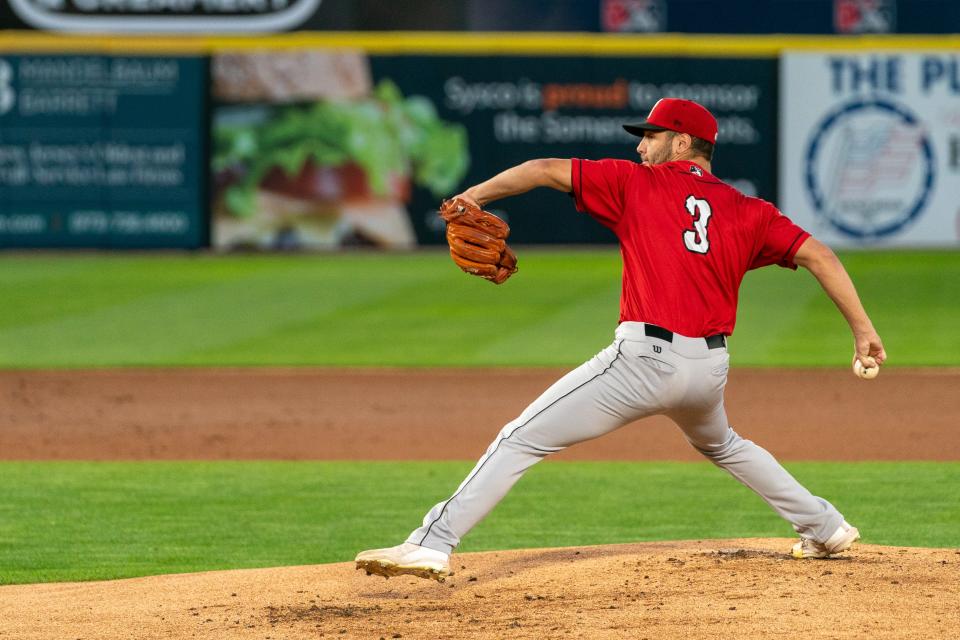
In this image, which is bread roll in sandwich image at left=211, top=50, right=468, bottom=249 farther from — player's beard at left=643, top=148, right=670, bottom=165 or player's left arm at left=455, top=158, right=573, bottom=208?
player's left arm at left=455, top=158, right=573, bottom=208

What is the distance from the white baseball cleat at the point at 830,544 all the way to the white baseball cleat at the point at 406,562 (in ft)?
4.86

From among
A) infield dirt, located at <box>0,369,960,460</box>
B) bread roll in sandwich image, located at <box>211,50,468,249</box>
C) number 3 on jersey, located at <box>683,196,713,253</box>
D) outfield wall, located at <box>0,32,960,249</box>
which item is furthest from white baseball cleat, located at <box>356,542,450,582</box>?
bread roll in sandwich image, located at <box>211,50,468,249</box>

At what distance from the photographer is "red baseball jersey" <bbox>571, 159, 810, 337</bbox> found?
5.47m

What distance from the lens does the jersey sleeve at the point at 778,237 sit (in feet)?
18.4

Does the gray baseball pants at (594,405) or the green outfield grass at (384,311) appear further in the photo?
the green outfield grass at (384,311)

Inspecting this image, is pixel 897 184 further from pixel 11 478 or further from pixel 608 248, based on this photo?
pixel 11 478

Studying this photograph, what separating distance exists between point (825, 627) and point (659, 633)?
517 millimetres

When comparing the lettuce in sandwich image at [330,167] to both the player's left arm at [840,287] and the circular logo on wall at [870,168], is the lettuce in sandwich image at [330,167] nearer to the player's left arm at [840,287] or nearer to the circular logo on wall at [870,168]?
the circular logo on wall at [870,168]

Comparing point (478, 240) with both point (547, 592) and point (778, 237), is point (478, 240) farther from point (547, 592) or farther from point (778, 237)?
point (547, 592)

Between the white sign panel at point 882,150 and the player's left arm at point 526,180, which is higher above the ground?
the player's left arm at point 526,180

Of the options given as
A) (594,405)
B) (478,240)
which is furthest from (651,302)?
(478,240)

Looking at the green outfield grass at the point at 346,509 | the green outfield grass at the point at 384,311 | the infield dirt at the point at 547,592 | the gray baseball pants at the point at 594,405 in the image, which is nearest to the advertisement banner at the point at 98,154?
the green outfield grass at the point at 384,311

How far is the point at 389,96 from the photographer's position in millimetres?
23438

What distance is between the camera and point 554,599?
221 inches
